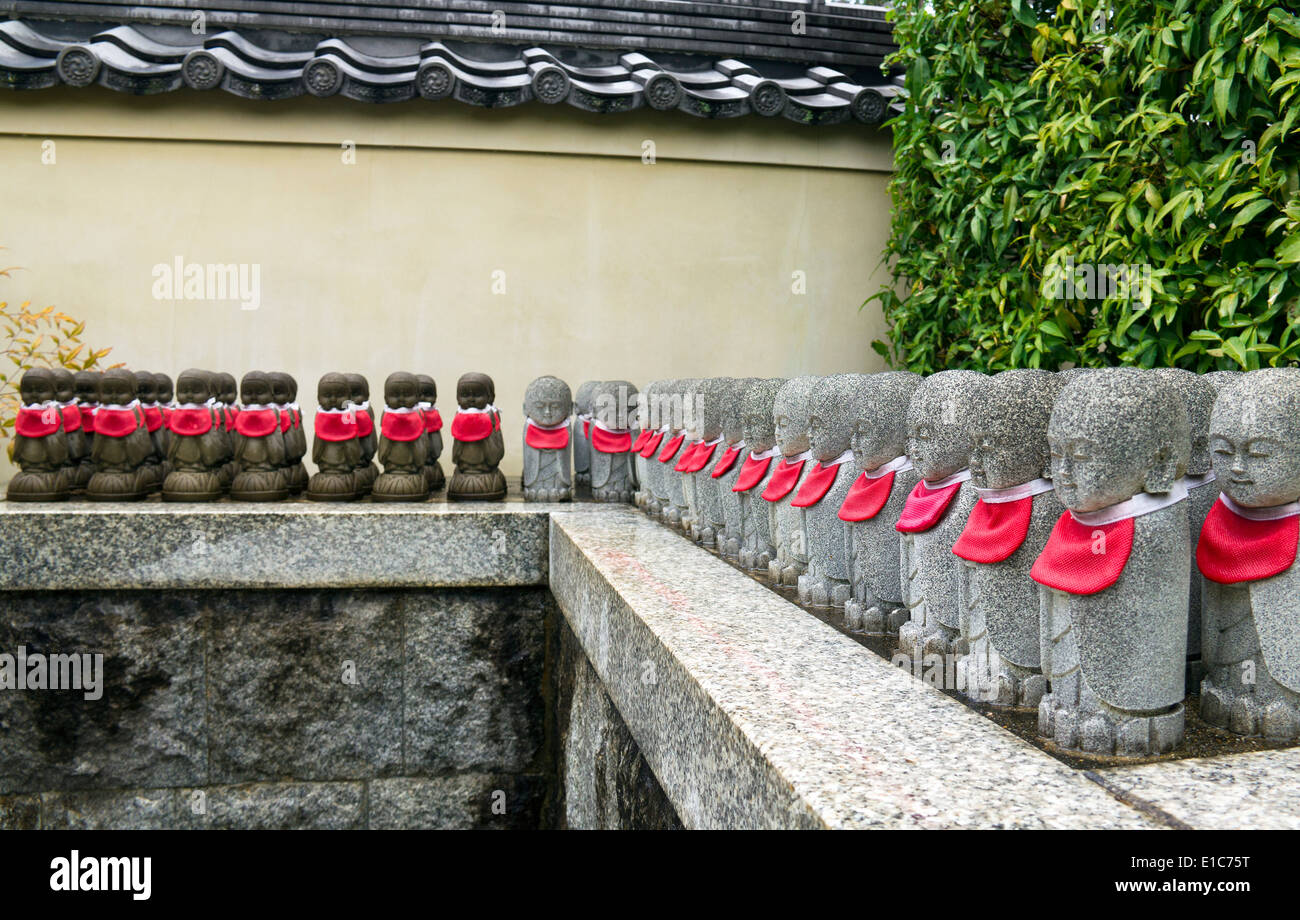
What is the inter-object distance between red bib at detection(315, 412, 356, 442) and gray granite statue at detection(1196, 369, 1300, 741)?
3.91m

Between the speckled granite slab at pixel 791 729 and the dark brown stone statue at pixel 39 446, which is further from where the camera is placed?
the dark brown stone statue at pixel 39 446

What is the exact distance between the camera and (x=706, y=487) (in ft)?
12.3

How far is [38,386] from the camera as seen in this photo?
4648 mm

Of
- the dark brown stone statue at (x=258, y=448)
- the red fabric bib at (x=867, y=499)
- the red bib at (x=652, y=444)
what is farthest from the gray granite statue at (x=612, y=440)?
the red fabric bib at (x=867, y=499)

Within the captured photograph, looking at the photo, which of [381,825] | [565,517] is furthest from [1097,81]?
[381,825]

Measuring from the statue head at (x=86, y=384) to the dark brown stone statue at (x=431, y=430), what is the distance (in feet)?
5.12

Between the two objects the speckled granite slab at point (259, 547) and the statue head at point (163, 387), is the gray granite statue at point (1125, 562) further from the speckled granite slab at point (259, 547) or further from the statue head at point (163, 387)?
the statue head at point (163, 387)

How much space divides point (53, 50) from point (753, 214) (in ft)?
14.5

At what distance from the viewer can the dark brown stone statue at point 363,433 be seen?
4867 mm

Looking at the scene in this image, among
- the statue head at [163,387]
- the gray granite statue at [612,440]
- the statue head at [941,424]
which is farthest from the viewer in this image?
the statue head at [163,387]

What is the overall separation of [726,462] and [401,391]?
1.92 metres

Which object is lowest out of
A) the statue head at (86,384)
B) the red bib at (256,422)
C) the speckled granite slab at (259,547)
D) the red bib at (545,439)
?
the speckled granite slab at (259,547)

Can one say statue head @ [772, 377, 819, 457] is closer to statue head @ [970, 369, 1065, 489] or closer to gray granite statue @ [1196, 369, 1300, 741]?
statue head @ [970, 369, 1065, 489]
